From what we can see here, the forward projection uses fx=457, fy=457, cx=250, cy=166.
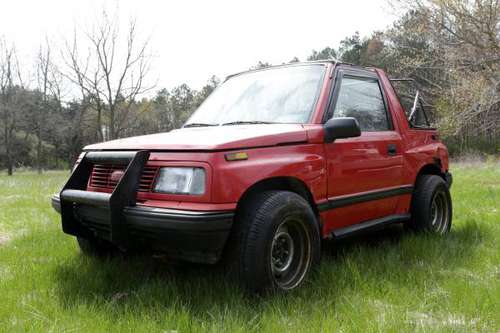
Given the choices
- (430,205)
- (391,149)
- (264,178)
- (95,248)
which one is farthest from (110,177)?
(430,205)

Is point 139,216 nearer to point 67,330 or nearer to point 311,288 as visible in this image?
point 67,330

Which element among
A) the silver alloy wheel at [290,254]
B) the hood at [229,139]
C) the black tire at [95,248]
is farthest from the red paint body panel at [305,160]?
the black tire at [95,248]

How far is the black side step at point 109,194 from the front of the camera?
284 cm

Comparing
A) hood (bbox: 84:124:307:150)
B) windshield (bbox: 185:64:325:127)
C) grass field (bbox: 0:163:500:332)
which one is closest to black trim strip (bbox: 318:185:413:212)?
grass field (bbox: 0:163:500:332)

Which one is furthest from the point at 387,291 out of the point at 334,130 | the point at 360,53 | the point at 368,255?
the point at 360,53

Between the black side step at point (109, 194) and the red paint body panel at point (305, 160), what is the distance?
87mm

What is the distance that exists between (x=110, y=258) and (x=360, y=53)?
47939 millimetres

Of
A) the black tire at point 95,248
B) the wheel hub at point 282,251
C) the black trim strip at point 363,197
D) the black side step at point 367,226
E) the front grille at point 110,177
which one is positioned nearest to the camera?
the front grille at point 110,177

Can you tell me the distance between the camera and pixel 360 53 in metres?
48.3

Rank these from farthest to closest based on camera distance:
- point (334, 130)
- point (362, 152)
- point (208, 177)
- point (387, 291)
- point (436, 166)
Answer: point (436, 166)
point (362, 152)
point (334, 130)
point (387, 291)
point (208, 177)

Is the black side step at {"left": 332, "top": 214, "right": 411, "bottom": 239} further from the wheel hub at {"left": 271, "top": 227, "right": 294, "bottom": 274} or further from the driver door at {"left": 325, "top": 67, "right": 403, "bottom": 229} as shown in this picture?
the wheel hub at {"left": 271, "top": 227, "right": 294, "bottom": 274}

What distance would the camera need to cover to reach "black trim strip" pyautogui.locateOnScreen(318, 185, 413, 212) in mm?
3521

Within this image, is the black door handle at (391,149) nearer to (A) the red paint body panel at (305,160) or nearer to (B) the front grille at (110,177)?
(A) the red paint body panel at (305,160)

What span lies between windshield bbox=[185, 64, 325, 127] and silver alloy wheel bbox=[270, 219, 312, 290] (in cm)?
90
